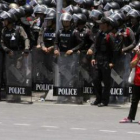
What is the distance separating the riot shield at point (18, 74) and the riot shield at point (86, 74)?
127 centimetres

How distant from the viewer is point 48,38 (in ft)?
63.0

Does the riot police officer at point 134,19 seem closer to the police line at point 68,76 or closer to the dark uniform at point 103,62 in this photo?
the police line at point 68,76

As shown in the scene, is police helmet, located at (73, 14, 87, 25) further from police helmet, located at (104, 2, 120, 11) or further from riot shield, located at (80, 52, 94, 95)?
police helmet, located at (104, 2, 120, 11)

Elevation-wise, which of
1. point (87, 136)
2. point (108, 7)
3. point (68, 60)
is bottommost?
point (87, 136)

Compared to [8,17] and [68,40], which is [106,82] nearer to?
[68,40]

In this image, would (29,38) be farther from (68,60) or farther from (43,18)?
(68,60)

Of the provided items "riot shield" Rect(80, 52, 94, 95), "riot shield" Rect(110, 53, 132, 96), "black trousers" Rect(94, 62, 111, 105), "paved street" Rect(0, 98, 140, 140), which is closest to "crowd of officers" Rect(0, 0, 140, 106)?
"black trousers" Rect(94, 62, 111, 105)

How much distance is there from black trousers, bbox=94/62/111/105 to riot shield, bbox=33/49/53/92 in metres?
1.86

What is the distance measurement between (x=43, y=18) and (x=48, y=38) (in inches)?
69.2

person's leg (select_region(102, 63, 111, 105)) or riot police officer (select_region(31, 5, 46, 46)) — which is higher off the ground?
riot police officer (select_region(31, 5, 46, 46))

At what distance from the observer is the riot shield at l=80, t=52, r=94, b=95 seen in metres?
18.6

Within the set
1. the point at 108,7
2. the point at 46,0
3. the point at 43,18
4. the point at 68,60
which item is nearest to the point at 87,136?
the point at 68,60

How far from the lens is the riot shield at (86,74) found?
18605 mm

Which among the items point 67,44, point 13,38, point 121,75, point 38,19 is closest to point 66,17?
point 67,44
